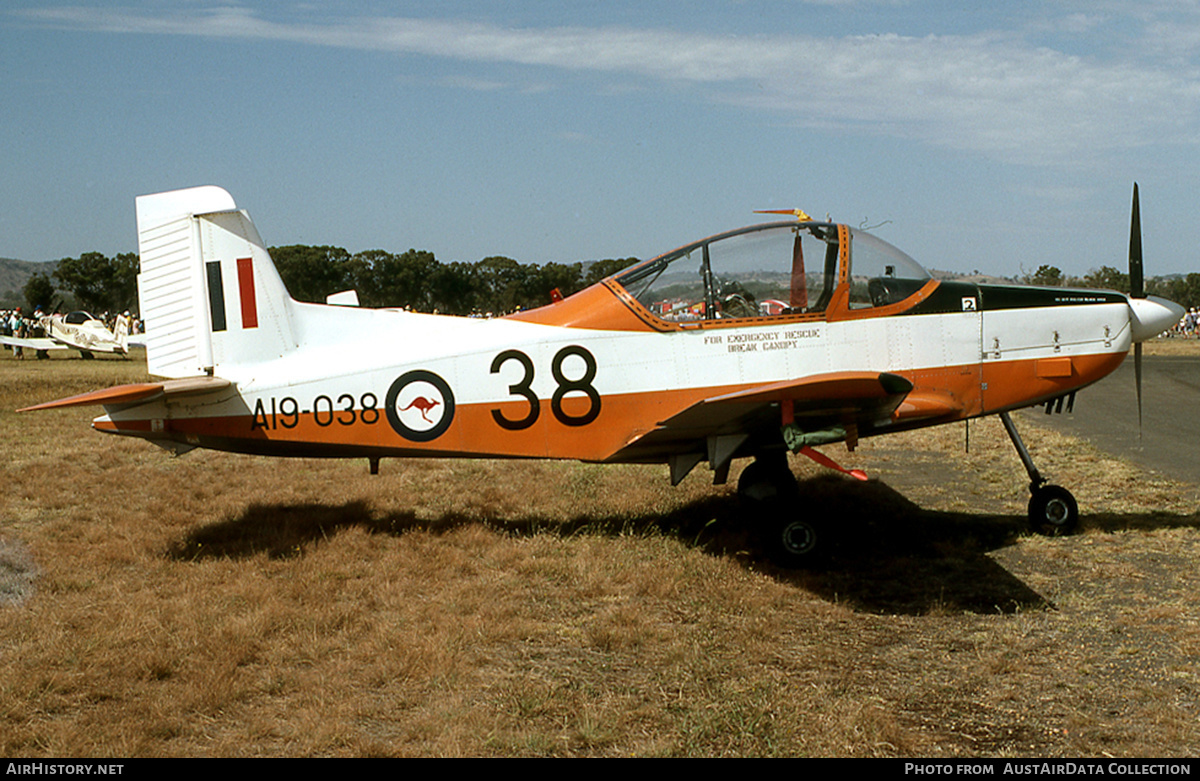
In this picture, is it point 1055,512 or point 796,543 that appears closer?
point 796,543

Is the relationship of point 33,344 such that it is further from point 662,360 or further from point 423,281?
point 423,281

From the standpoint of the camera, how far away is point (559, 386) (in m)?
6.84

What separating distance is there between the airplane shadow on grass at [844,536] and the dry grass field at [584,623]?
1.4 inches

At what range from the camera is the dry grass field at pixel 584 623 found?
3.85 m

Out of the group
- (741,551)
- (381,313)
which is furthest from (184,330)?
(741,551)

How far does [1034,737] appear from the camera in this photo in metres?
3.79

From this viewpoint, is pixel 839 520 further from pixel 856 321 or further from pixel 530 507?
pixel 530 507

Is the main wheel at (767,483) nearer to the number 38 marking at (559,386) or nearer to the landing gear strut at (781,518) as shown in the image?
Answer: the landing gear strut at (781,518)

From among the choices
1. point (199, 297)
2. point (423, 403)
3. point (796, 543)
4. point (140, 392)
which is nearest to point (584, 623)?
point (796, 543)

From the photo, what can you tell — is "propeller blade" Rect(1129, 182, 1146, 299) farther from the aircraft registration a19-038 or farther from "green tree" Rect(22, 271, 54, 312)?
"green tree" Rect(22, 271, 54, 312)

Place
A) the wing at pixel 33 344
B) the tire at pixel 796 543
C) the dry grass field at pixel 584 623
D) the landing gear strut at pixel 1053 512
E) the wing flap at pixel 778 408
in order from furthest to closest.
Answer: the wing at pixel 33 344
the landing gear strut at pixel 1053 512
the tire at pixel 796 543
the wing flap at pixel 778 408
the dry grass field at pixel 584 623

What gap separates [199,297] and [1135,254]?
7964 mm

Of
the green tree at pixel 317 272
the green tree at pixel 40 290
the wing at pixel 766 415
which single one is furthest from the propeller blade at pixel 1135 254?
the green tree at pixel 40 290

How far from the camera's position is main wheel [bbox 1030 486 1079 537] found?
7.23m
